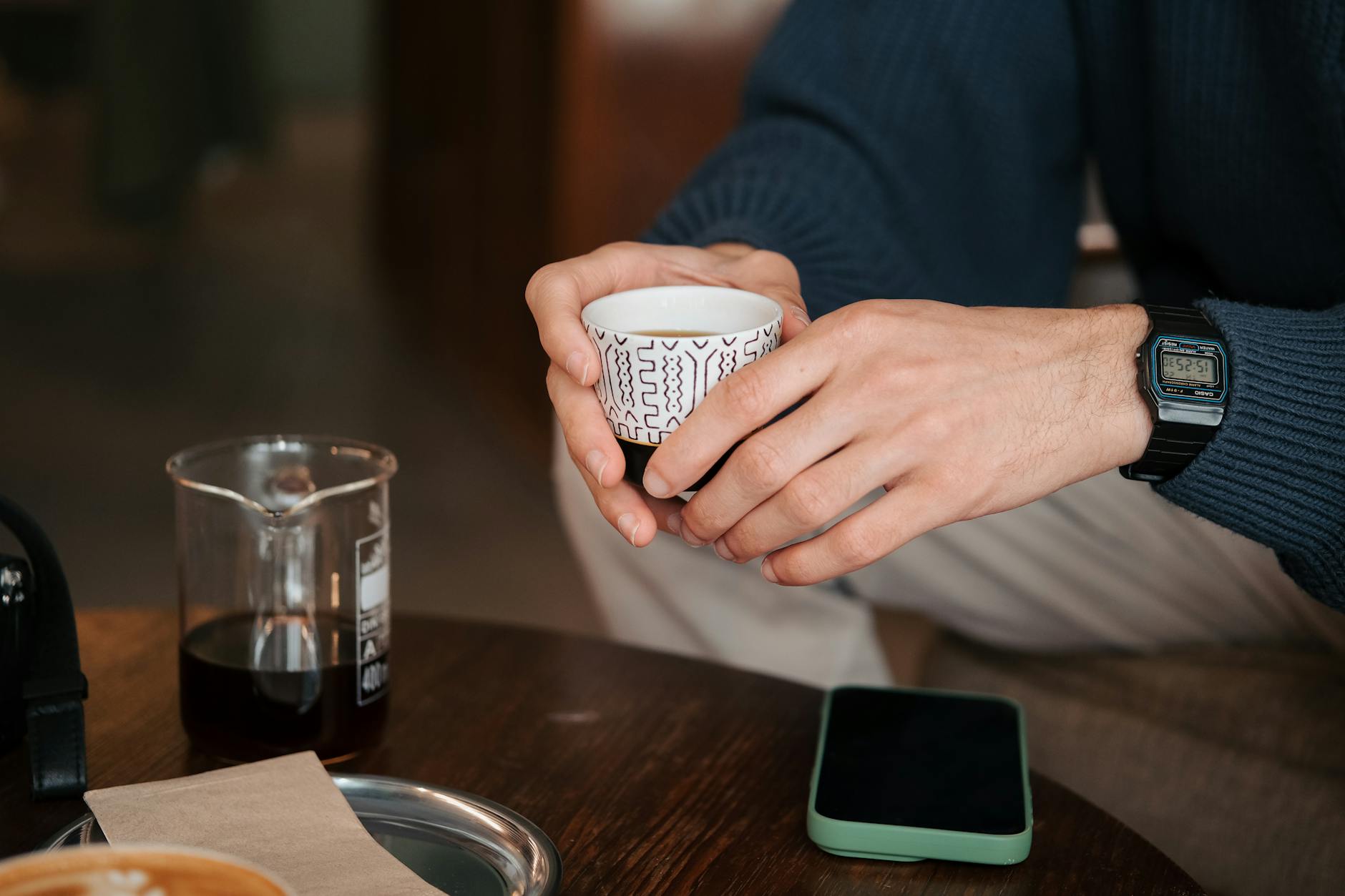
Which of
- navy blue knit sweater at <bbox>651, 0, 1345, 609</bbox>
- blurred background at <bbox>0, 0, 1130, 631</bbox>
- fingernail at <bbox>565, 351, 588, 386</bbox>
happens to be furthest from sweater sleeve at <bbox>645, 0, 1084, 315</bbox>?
fingernail at <bbox>565, 351, 588, 386</bbox>

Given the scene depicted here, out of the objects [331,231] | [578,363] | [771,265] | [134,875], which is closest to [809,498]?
[578,363]

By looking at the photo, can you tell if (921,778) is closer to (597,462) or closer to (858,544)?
(858,544)

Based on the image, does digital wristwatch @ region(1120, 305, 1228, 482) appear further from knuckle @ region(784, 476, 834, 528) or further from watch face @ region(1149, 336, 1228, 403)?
knuckle @ region(784, 476, 834, 528)

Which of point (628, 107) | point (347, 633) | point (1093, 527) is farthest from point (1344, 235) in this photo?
point (628, 107)

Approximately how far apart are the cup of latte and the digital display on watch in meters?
0.55

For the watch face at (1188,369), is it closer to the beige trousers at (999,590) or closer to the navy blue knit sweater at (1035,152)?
the navy blue knit sweater at (1035,152)

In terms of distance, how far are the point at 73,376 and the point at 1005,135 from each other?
271cm

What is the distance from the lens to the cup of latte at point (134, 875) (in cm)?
37

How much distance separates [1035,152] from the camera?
133 centimetres

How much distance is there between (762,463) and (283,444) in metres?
0.28

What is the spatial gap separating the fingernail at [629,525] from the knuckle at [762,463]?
0.29ft

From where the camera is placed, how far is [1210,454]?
754 mm

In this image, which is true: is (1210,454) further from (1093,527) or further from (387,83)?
(387,83)

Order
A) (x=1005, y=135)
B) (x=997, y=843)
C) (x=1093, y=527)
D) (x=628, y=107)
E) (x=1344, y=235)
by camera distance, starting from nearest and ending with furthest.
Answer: (x=997, y=843), (x=1344, y=235), (x=1093, y=527), (x=1005, y=135), (x=628, y=107)
